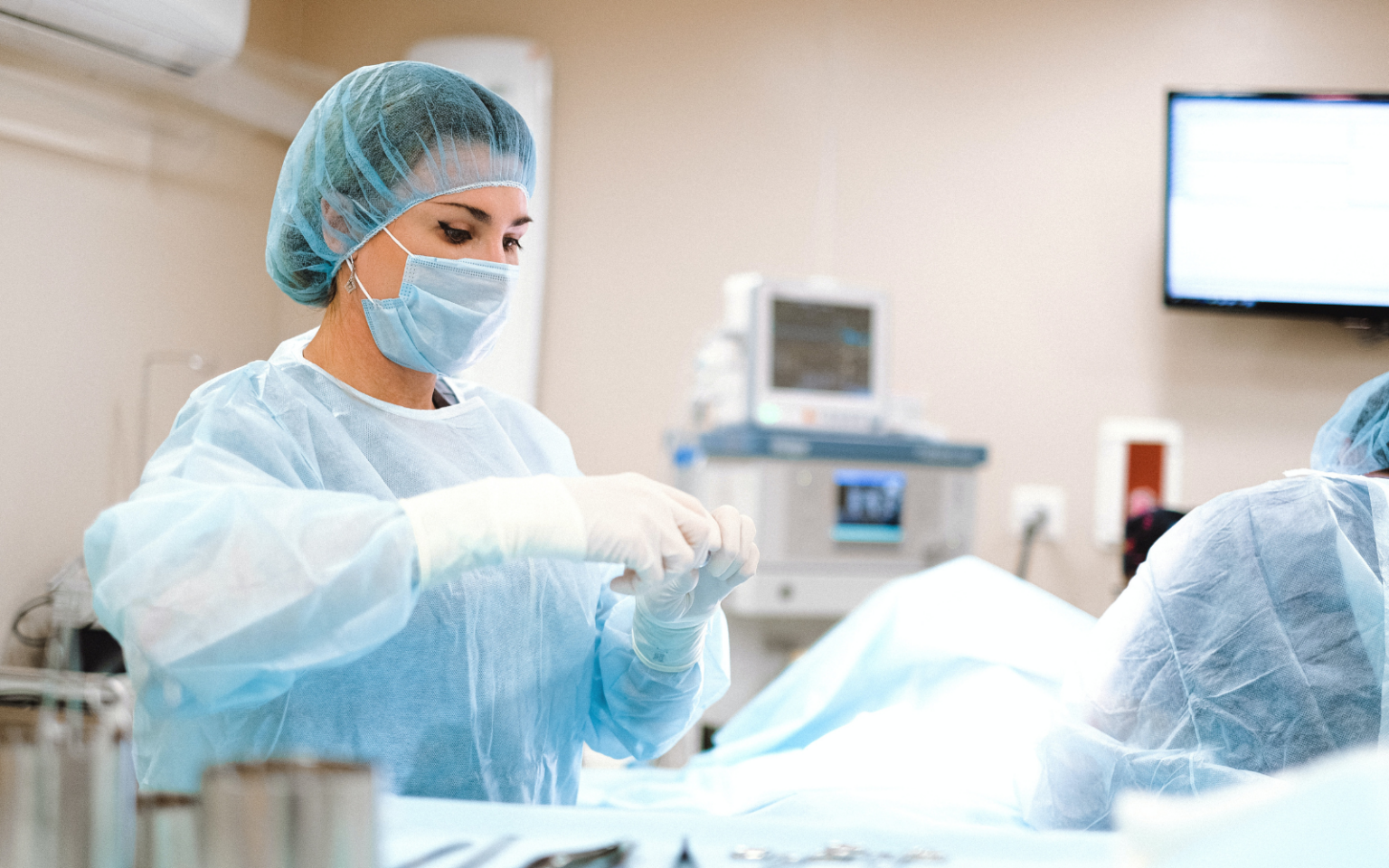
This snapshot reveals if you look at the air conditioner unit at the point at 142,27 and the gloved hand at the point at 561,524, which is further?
the air conditioner unit at the point at 142,27

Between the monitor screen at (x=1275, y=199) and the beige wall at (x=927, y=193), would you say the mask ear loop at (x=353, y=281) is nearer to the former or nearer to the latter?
the beige wall at (x=927, y=193)

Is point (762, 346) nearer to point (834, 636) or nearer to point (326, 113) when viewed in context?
point (834, 636)

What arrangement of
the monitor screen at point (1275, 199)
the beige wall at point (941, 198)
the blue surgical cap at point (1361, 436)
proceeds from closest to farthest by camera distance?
the blue surgical cap at point (1361, 436), the monitor screen at point (1275, 199), the beige wall at point (941, 198)

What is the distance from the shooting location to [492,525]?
0.80 meters

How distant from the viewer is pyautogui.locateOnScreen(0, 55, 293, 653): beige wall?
77.6 inches

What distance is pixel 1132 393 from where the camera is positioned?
2.86 meters

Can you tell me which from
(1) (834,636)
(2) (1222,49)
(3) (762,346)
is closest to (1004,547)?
(3) (762,346)

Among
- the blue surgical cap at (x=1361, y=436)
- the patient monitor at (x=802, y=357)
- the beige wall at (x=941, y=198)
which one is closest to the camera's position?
the blue surgical cap at (x=1361, y=436)

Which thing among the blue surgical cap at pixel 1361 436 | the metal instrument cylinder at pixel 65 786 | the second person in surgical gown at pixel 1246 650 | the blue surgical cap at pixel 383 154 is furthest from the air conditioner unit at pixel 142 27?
the blue surgical cap at pixel 1361 436

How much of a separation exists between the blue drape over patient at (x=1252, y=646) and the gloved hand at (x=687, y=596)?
17.8 inches

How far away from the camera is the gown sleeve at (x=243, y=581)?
30.2 inches

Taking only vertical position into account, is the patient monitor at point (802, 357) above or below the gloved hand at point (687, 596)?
above

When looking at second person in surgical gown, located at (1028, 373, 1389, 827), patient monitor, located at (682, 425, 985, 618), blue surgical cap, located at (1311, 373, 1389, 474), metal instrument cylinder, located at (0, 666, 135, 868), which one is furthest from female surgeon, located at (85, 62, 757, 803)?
patient monitor, located at (682, 425, 985, 618)

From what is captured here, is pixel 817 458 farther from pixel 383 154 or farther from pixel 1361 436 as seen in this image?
pixel 383 154
